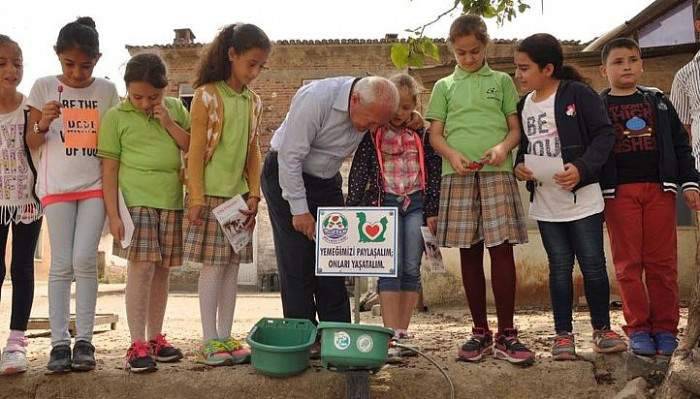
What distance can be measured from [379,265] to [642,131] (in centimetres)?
165

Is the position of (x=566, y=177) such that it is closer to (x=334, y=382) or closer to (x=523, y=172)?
(x=523, y=172)

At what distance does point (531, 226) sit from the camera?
8.76 metres

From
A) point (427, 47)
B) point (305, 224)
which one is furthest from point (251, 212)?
point (427, 47)

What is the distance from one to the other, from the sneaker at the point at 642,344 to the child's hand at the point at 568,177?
33.3 inches

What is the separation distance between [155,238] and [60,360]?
2.59ft

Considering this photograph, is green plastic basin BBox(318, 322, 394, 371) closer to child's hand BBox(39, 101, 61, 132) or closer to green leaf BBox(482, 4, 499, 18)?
child's hand BBox(39, 101, 61, 132)

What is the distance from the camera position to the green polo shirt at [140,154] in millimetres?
3770

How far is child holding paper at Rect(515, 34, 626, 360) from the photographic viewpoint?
11.9 feet

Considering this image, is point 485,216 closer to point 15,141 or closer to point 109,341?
point 15,141

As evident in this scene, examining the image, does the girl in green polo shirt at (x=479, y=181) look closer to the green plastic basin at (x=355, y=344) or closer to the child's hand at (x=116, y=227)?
the green plastic basin at (x=355, y=344)

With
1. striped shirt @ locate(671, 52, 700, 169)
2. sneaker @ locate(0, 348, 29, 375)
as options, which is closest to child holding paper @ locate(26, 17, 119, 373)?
sneaker @ locate(0, 348, 29, 375)

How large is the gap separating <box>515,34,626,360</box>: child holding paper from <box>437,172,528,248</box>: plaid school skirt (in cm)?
14

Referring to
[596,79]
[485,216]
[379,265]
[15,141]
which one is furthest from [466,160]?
[596,79]

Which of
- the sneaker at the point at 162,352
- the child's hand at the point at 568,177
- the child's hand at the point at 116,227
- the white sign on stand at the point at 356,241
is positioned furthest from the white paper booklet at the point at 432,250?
the child's hand at the point at 116,227
